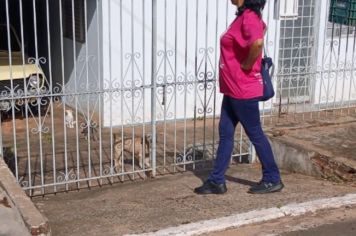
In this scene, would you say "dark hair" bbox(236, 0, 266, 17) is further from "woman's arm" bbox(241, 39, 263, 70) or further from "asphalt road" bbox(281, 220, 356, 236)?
"asphalt road" bbox(281, 220, 356, 236)

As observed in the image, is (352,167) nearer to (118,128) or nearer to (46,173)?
(46,173)

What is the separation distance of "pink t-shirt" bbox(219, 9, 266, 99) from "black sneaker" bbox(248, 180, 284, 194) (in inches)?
36.9

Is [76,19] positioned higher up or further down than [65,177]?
higher up

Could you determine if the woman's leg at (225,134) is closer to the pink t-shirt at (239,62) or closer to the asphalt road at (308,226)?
the pink t-shirt at (239,62)

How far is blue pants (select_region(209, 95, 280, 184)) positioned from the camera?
5.30 metres

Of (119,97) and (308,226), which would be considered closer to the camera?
(308,226)

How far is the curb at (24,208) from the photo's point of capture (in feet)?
14.0

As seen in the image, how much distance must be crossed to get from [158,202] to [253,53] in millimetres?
1684

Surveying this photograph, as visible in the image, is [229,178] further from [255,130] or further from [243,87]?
[243,87]

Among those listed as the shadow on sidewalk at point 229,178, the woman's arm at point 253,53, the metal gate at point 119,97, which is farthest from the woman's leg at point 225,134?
the metal gate at point 119,97

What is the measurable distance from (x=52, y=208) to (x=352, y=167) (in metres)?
3.06

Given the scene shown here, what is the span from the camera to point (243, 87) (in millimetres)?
5207

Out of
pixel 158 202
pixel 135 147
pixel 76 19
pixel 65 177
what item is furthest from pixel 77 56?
pixel 158 202

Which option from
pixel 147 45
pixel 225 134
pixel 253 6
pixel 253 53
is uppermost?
pixel 253 6
